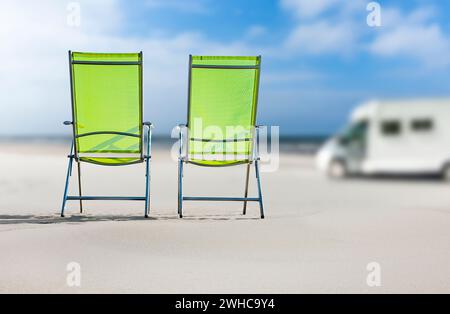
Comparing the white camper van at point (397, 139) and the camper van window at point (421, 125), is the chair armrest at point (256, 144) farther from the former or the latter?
the camper van window at point (421, 125)

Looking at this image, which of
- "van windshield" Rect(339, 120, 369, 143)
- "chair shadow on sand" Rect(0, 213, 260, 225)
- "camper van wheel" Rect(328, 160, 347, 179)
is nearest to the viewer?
"chair shadow on sand" Rect(0, 213, 260, 225)

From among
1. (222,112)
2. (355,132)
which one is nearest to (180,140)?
(222,112)

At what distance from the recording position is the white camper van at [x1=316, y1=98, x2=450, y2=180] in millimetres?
12234

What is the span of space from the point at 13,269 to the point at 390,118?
34.2 ft

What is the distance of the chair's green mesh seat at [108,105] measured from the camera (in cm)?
522

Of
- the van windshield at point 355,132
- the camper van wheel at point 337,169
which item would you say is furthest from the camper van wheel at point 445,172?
the camper van wheel at point 337,169

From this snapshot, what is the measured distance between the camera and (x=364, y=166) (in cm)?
1294

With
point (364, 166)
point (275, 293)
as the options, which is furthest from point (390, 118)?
point (275, 293)

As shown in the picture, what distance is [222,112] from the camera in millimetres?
5316

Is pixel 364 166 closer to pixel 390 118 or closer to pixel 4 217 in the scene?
pixel 390 118

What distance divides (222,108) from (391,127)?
26.3 ft

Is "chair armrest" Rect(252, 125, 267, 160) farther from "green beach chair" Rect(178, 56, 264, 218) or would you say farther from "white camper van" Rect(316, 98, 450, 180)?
"white camper van" Rect(316, 98, 450, 180)

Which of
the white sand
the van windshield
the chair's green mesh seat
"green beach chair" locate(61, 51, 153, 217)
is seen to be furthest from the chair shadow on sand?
the van windshield

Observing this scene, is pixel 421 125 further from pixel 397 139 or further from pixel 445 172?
pixel 445 172
